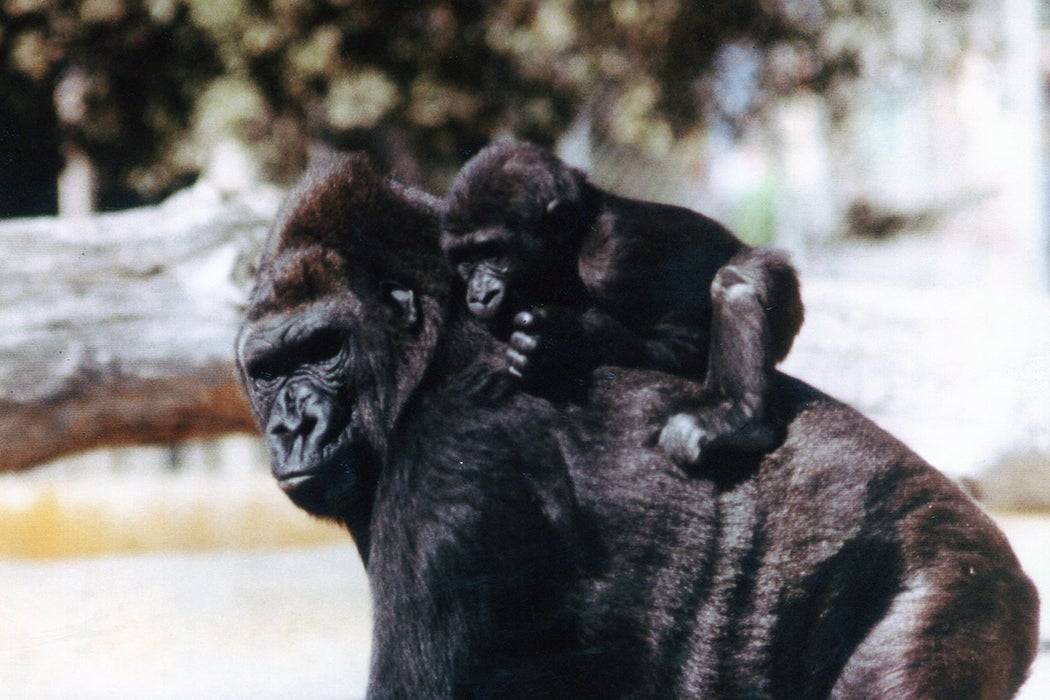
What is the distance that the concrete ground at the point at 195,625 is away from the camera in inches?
130

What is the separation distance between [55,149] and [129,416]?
3.78 metres

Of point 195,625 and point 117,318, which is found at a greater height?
point 117,318

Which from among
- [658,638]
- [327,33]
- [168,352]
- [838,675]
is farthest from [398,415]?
[327,33]

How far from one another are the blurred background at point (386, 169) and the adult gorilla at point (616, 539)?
0.57 metres

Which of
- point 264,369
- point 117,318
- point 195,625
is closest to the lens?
point 264,369

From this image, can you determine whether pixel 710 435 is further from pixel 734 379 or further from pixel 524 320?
pixel 524 320

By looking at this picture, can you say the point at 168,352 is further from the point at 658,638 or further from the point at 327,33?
the point at 327,33

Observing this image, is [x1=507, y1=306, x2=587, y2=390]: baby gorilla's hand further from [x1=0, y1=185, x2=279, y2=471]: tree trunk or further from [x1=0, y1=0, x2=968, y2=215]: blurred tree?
[x1=0, y1=0, x2=968, y2=215]: blurred tree

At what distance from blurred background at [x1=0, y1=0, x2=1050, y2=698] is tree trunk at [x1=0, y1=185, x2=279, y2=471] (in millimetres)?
12

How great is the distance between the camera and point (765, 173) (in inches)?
264

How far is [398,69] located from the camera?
765 cm

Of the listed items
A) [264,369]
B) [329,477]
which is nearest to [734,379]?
[329,477]

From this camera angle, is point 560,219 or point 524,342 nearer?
point 524,342

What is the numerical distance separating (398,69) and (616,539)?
6235mm
